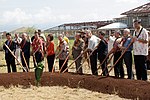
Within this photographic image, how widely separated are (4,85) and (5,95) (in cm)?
156

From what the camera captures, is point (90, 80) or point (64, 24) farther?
point (64, 24)

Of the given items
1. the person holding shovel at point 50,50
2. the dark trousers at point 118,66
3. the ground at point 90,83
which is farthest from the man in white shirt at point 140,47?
the person holding shovel at point 50,50

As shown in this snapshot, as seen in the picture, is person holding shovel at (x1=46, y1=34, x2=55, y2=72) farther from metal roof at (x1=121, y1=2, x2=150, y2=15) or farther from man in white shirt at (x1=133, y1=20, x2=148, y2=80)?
metal roof at (x1=121, y1=2, x2=150, y2=15)

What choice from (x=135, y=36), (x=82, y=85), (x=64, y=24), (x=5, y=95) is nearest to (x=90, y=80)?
(x=82, y=85)

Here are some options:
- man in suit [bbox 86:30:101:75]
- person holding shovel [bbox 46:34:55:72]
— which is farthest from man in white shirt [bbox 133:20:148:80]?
person holding shovel [bbox 46:34:55:72]

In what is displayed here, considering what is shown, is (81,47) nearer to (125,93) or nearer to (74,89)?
(74,89)

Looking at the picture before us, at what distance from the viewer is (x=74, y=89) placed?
1038 centimetres

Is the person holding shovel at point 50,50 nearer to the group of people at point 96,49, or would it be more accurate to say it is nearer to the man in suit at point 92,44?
the group of people at point 96,49

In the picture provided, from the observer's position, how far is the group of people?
10125 millimetres

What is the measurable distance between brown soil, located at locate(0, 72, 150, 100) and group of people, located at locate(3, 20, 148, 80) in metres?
0.91

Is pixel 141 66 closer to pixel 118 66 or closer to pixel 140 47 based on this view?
pixel 140 47

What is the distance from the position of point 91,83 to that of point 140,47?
5.53 ft

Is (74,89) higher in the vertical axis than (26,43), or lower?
lower

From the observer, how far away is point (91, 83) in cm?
1038
